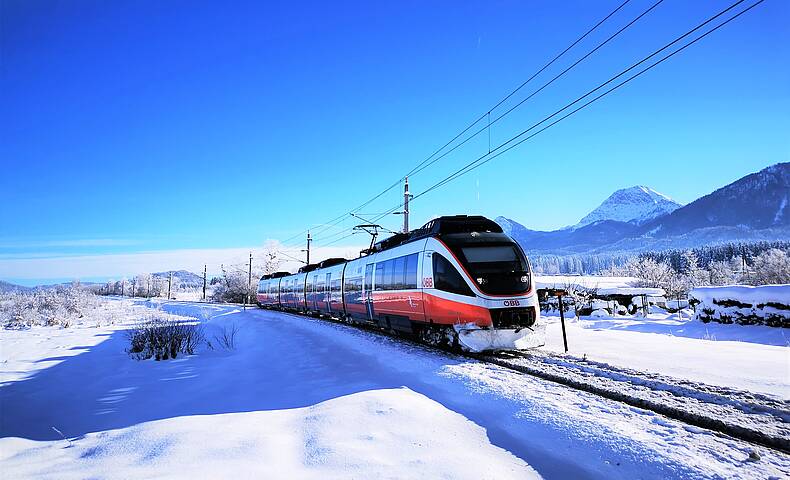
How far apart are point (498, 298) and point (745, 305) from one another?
38.3 ft

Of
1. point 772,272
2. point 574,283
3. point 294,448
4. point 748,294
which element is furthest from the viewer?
point 772,272

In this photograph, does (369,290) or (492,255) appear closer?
(492,255)

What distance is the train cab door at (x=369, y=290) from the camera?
1554 cm

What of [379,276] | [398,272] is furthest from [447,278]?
[379,276]

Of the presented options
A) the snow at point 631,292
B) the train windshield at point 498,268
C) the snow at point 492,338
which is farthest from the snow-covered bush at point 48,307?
the snow at point 631,292

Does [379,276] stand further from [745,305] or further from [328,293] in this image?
[745,305]

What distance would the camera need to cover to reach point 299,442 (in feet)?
14.5

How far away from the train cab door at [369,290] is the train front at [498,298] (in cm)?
592

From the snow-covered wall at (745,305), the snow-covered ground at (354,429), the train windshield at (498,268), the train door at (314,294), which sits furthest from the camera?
the train door at (314,294)

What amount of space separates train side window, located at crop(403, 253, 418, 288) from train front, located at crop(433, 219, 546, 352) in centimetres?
178

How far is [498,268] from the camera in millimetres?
9758

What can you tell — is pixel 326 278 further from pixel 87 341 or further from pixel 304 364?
pixel 304 364

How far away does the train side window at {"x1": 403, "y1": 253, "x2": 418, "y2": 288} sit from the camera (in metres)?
11.8

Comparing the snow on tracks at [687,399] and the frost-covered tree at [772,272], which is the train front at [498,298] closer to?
the snow on tracks at [687,399]
